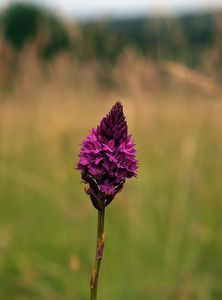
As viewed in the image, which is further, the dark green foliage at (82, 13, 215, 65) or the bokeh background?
the dark green foliage at (82, 13, 215, 65)

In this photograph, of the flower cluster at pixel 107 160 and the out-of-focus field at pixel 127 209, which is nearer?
the flower cluster at pixel 107 160

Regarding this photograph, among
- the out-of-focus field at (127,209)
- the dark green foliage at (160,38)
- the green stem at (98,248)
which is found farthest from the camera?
the dark green foliage at (160,38)

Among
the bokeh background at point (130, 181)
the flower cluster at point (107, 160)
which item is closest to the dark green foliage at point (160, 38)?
the bokeh background at point (130, 181)

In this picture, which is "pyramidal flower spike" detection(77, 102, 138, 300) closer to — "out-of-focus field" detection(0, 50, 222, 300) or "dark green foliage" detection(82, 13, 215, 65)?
"out-of-focus field" detection(0, 50, 222, 300)

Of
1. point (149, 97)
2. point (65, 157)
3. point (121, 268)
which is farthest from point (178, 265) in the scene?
point (65, 157)

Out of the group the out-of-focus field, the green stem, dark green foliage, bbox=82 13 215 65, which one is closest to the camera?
the green stem

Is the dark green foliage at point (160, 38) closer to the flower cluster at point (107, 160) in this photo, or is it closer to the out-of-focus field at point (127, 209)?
the out-of-focus field at point (127, 209)

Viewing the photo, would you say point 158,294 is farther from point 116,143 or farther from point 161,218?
point 116,143

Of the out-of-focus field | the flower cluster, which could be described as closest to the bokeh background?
the out-of-focus field
